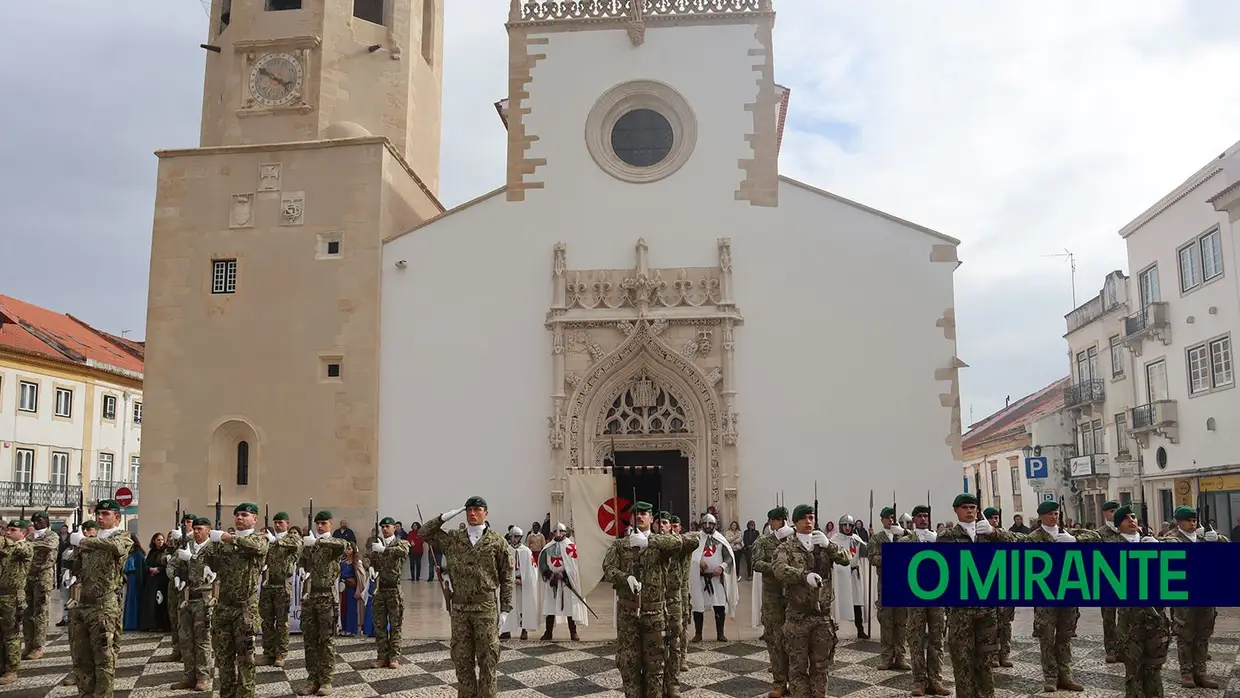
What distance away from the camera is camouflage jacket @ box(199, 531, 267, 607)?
8648mm

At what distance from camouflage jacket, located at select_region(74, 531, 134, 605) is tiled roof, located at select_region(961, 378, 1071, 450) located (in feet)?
113

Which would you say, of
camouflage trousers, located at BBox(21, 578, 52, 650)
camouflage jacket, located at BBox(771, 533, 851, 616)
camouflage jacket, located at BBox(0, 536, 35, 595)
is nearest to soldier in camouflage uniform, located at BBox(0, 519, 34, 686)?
camouflage jacket, located at BBox(0, 536, 35, 595)

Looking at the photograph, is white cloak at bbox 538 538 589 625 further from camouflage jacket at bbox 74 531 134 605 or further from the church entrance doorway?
the church entrance doorway

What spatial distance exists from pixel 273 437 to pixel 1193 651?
15662 millimetres

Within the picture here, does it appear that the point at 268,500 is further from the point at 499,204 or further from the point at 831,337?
the point at 831,337

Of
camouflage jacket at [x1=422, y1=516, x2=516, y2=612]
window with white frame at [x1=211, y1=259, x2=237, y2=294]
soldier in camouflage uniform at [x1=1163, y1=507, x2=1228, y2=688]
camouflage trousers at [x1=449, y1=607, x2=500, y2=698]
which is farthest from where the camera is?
window with white frame at [x1=211, y1=259, x2=237, y2=294]

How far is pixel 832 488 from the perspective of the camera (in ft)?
60.1

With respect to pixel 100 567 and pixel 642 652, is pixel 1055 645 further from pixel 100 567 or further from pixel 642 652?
pixel 100 567

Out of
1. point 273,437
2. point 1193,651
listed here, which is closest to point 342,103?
point 273,437

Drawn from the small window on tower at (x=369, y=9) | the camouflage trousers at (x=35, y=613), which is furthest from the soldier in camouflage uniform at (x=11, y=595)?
the small window on tower at (x=369, y=9)

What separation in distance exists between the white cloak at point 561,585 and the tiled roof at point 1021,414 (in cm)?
2894

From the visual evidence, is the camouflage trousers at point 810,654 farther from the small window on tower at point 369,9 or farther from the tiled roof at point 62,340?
the tiled roof at point 62,340

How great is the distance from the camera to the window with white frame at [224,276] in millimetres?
19969

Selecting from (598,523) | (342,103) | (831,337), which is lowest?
(598,523)
